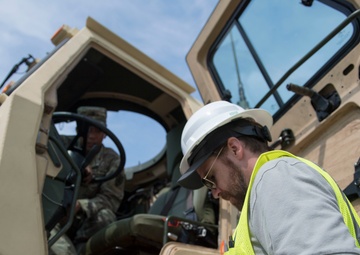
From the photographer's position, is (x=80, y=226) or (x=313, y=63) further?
(x=80, y=226)

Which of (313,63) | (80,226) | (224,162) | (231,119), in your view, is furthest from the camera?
(80,226)

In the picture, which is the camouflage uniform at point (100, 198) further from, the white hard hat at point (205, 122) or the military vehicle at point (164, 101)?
the white hard hat at point (205, 122)

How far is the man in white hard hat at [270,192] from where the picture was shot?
92 cm

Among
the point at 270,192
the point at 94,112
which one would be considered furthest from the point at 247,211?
the point at 94,112

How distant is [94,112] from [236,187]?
2.37m

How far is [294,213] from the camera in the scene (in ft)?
3.18

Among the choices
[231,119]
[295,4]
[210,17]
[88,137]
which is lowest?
[231,119]

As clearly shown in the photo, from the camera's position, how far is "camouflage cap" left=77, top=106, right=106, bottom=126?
11.6ft

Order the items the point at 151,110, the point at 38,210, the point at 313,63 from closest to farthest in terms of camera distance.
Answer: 1. the point at 38,210
2. the point at 313,63
3. the point at 151,110

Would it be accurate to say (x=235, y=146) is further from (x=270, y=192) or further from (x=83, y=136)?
Result: (x=83, y=136)

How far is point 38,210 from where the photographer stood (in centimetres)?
180

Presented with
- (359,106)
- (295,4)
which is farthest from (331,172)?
(295,4)

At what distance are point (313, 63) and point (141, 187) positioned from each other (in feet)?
7.88

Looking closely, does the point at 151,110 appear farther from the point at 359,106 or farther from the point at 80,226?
the point at 359,106
